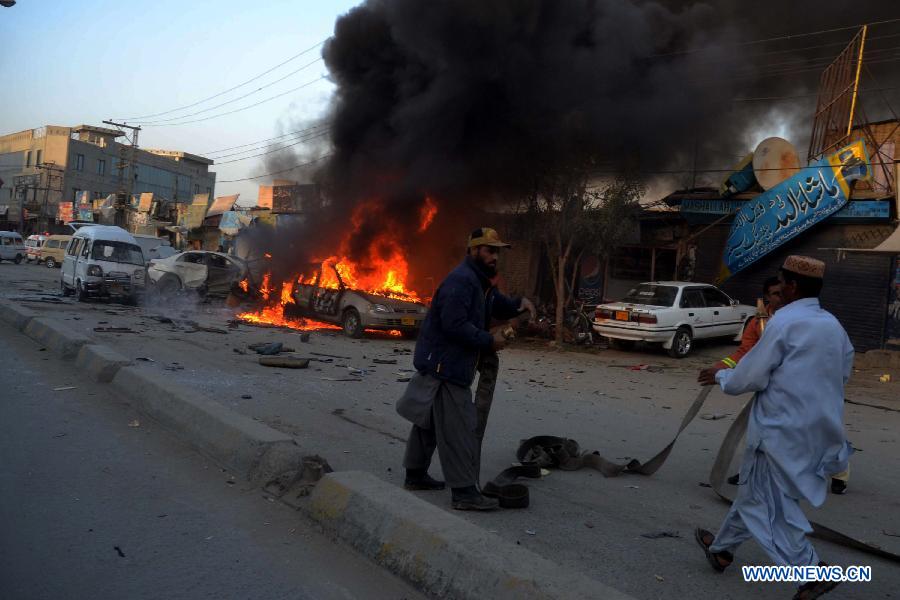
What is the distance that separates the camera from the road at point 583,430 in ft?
12.0

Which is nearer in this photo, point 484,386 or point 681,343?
point 484,386

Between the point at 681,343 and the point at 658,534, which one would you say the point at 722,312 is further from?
the point at 658,534

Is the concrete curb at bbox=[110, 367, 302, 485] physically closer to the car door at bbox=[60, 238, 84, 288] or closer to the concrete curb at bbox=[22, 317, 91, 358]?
the concrete curb at bbox=[22, 317, 91, 358]

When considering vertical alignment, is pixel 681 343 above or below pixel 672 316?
below

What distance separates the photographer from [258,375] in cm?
923

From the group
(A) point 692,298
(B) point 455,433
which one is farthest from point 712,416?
(A) point 692,298

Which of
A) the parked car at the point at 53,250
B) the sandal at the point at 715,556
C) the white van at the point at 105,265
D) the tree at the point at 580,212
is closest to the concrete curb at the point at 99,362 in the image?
the sandal at the point at 715,556

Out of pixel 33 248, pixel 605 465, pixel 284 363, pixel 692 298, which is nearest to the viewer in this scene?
pixel 605 465

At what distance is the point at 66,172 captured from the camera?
57156 millimetres

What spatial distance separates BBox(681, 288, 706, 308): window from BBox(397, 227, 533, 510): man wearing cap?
11125 mm

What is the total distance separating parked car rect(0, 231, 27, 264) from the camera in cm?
3803

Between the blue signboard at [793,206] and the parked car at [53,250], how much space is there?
115 ft

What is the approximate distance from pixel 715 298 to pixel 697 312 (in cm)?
90

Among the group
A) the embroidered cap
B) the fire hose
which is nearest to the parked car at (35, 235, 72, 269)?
the fire hose
